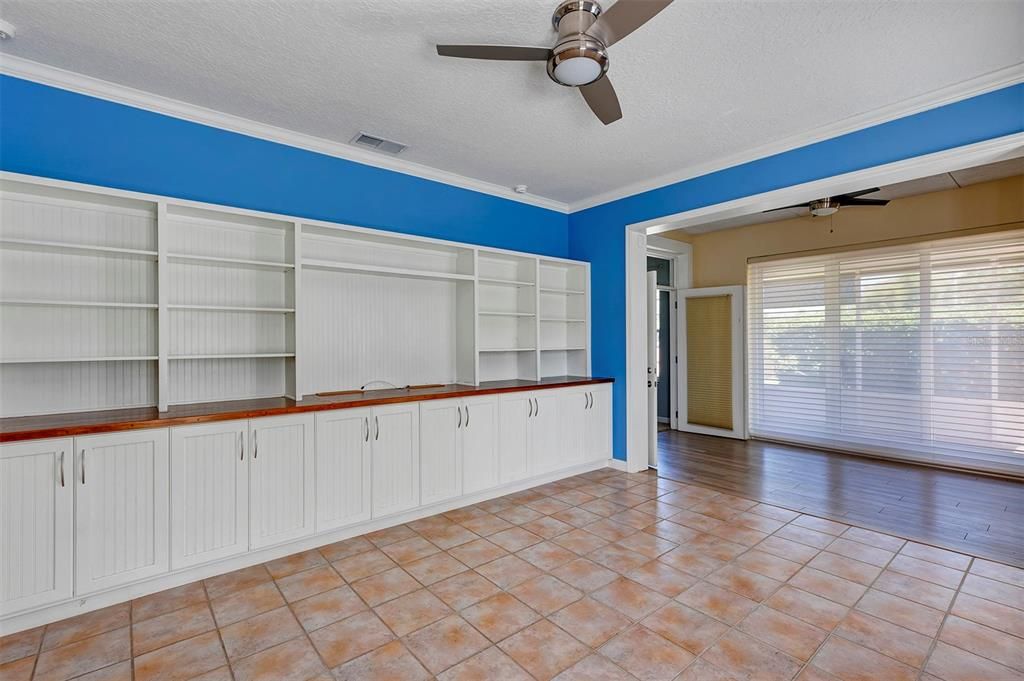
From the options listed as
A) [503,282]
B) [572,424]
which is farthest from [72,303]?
[572,424]

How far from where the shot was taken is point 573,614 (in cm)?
239

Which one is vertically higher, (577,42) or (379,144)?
(379,144)

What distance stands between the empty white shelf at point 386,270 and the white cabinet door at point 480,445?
1042 mm

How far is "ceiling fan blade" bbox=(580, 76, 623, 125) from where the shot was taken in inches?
95.8

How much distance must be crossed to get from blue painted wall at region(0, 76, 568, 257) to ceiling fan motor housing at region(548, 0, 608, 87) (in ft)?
7.25

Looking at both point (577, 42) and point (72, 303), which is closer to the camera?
point (577, 42)

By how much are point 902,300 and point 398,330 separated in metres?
5.39

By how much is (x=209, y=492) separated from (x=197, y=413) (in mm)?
446

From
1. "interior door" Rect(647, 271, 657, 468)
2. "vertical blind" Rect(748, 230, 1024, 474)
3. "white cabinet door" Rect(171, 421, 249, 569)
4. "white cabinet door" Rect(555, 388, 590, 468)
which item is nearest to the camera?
"white cabinet door" Rect(171, 421, 249, 569)

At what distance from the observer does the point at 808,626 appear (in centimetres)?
228

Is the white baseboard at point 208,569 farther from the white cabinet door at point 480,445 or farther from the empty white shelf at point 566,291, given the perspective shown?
the empty white shelf at point 566,291

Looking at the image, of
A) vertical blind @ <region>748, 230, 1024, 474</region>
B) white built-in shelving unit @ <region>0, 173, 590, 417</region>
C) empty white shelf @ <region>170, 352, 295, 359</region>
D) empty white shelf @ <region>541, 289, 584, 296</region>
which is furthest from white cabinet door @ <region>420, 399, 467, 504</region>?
vertical blind @ <region>748, 230, 1024, 474</region>

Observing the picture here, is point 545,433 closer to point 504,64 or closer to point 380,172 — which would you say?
point 380,172

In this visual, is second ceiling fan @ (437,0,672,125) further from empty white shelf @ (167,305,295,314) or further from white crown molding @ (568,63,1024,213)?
white crown molding @ (568,63,1024,213)
